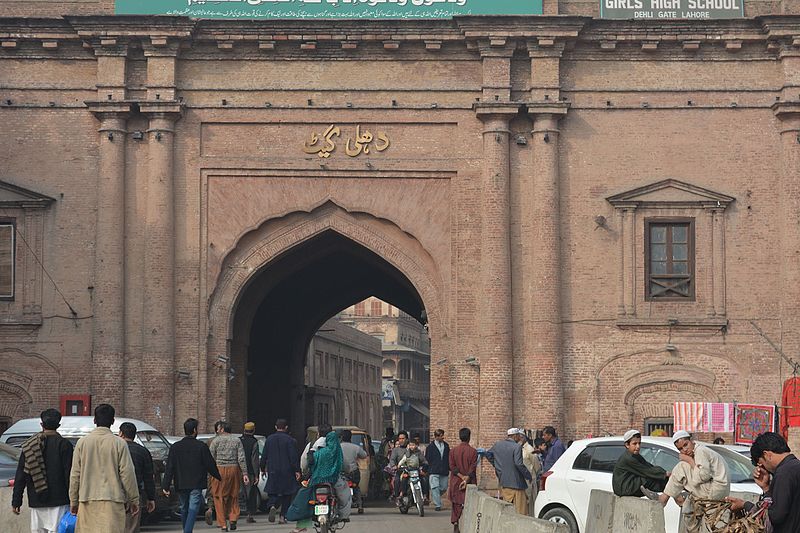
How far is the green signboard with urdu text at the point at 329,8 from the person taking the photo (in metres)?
30.8

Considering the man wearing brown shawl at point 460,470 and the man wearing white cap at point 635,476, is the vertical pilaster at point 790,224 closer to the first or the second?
the man wearing brown shawl at point 460,470

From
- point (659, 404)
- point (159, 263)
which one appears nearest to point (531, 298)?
point (659, 404)

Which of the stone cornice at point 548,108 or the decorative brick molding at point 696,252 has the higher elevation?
the stone cornice at point 548,108

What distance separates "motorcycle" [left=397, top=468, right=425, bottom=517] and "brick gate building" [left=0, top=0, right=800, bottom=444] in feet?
13.9

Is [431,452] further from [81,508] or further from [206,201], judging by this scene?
[81,508]

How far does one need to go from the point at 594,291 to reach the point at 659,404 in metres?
2.58

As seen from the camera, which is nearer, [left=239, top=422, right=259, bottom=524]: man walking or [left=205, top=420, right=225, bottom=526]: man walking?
[left=205, top=420, right=225, bottom=526]: man walking

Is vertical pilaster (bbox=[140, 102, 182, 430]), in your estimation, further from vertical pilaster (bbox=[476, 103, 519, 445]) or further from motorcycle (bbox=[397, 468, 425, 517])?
vertical pilaster (bbox=[476, 103, 519, 445])

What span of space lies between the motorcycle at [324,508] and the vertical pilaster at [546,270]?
11148 millimetres

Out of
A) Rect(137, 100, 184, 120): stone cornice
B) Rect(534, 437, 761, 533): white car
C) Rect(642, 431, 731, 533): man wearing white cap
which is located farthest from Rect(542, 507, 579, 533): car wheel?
Rect(137, 100, 184, 120): stone cornice

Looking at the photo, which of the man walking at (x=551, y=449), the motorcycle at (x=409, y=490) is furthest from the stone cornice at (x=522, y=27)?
the motorcycle at (x=409, y=490)

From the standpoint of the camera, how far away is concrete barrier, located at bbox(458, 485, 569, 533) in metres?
12.3

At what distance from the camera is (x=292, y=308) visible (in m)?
40.2

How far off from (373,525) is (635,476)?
8.15 m
